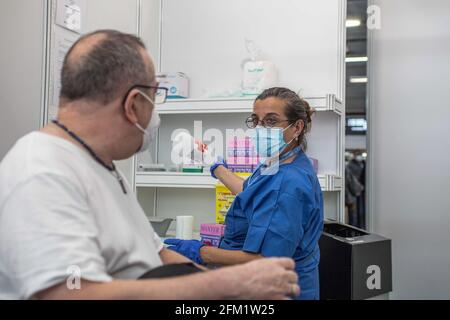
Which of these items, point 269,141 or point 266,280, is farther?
point 269,141

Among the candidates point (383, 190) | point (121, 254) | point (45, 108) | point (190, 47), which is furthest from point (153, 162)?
point (121, 254)

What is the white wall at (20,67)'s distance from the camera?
1633 millimetres

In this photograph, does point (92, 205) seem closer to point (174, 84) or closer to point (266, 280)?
point (266, 280)

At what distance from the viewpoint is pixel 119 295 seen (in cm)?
77

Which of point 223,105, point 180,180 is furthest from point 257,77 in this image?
point 180,180

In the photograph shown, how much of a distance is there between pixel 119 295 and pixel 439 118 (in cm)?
246

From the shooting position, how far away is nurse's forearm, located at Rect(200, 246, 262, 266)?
4.76ft

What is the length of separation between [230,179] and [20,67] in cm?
94

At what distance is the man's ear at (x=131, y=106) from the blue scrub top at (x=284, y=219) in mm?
607

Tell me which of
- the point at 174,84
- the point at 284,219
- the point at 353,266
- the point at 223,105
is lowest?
the point at 353,266

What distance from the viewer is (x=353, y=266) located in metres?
2.02

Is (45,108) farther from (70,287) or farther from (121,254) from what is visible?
(70,287)

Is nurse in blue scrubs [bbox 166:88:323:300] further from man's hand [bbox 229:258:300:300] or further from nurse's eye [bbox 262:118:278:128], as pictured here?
man's hand [bbox 229:258:300:300]

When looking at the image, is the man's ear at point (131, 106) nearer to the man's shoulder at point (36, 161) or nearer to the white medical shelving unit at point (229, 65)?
the man's shoulder at point (36, 161)
